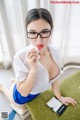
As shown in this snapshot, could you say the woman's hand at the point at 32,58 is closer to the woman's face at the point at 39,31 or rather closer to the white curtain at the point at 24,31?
the woman's face at the point at 39,31

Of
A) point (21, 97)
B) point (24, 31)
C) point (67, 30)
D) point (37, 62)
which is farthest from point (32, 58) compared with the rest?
point (67, 30)

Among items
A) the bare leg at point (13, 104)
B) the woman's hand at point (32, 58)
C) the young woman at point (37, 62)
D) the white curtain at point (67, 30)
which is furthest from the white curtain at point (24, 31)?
the woman's hand at point (32, 58)

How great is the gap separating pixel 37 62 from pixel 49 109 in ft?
1.03

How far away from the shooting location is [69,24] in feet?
4.97

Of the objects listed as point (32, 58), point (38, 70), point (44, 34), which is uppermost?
point (44, 34)

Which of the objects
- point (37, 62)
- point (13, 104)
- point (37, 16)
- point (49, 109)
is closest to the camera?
point (37, 16)

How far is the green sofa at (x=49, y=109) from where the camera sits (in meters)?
1.11

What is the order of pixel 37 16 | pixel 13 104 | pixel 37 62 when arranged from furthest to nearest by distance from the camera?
1. pixel 13 104
2. pixel 37 62
3. pixel 37 16

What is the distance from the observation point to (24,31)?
1466 millimetres

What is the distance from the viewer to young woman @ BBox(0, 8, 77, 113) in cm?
92

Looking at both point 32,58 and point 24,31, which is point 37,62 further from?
point 24,31

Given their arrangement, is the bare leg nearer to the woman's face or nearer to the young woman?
the young woman

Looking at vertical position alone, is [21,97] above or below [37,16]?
below

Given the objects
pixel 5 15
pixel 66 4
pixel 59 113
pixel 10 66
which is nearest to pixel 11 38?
pixel 5 15
